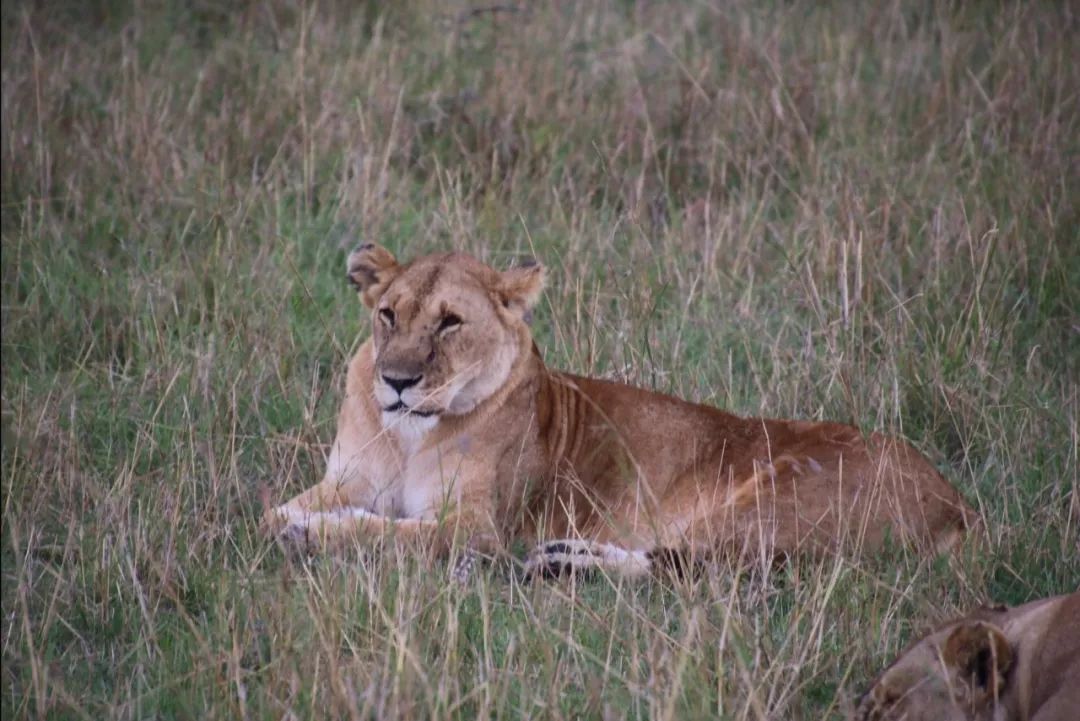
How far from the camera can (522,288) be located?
5.54 m

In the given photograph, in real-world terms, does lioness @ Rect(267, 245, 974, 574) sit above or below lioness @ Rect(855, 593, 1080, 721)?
below

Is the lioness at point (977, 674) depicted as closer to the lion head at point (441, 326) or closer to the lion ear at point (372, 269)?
the lion head at point (441, 326)

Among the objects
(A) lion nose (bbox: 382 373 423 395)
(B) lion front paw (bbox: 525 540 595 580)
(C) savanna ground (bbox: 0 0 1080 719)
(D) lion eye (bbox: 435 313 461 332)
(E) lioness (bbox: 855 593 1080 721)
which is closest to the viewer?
(E) lioness (bbox: 855 593 1080 721)

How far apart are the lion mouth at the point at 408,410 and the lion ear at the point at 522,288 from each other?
1.61ft

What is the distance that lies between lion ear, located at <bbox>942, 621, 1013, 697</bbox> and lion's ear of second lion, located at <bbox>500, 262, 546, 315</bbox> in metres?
2.40

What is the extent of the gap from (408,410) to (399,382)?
0.40 feet

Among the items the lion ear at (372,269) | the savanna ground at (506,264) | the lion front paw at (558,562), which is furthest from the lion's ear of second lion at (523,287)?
the lion front paw at (558,562)

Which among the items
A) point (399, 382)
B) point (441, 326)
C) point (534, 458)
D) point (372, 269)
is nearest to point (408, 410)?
point (399, 382)

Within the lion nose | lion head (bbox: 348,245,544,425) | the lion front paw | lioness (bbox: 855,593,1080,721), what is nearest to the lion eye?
lion head (bbox: 348,245,544,425)

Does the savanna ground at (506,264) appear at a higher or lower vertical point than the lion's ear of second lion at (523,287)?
lower

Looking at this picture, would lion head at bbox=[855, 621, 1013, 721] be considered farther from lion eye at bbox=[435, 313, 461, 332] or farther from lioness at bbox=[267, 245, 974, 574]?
lion eye at bbox=[435, 313, 461, 332]

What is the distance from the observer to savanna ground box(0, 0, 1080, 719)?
3994 millimetres

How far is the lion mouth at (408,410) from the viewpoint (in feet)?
16.9

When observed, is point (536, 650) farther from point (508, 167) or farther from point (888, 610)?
point (508, 167)
